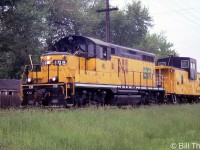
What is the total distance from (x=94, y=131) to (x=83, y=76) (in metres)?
6.46

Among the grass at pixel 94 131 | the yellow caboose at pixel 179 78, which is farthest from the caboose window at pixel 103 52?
the yellow caboose at pixel 179 78

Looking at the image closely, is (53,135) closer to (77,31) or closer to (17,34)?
(17,34)

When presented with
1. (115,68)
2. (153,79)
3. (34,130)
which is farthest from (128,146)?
(153,79)

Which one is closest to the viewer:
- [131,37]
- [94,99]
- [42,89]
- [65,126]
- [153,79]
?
[65,126]

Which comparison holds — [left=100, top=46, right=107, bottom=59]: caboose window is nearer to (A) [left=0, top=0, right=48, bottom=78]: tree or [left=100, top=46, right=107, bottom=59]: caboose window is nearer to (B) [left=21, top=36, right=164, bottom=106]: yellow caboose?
(B) [left=21, top=36, right=164, bottom=106]: yellow caboose

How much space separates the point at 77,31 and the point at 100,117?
32.9 metres

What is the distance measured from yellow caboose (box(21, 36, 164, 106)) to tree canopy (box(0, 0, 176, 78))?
8445 mm

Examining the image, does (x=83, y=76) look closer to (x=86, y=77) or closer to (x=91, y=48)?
(x=86, y=77)

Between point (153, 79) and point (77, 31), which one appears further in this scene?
point (77, 31)

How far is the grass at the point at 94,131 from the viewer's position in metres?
7.44

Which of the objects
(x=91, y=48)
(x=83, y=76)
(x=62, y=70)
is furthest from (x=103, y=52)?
(x=62, y=70)

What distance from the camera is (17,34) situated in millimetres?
27062

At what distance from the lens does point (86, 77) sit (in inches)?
601

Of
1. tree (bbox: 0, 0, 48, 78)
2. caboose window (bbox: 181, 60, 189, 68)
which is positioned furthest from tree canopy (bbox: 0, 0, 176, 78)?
caboose window (bbox: 181, 60, 189, 68)
